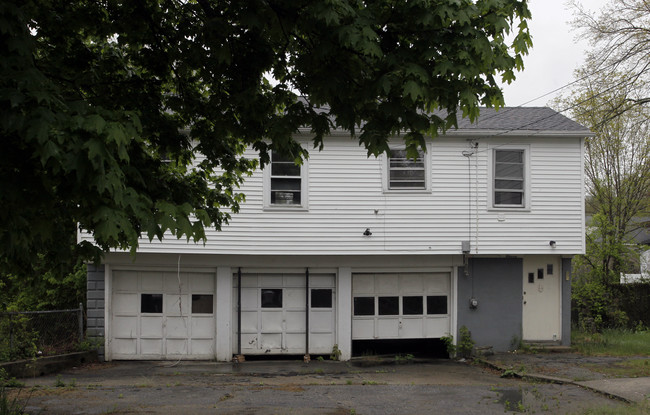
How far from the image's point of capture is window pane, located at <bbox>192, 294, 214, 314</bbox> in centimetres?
1695

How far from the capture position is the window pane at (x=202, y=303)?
55.6ft

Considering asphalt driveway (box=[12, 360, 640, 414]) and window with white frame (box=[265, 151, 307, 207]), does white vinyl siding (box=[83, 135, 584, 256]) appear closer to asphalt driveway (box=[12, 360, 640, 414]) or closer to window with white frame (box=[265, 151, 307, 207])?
window with white frame (box=[265, 151, 307, 207])

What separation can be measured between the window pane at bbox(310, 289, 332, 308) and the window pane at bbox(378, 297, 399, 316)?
1443 millimetres

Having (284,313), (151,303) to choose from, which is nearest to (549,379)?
(284,313)

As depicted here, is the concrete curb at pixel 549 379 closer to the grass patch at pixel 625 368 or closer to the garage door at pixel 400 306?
the grass patch at pixel 625 368

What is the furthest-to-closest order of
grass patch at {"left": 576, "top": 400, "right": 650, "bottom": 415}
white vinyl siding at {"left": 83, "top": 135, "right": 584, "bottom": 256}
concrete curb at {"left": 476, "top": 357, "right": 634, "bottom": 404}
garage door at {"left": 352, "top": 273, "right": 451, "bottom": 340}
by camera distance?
garage door at {"left": 352, "top": 273, "right": 451, "bottom": 340}, white vinyl siding at {"left": 83, "top": 135, "right": 584, "bottom": 256}, concrete curb at {"left": 476, "top": 357, "right": 634, "bottom": 404}, grass patch at {"left": 576, "top": 400, "right": 650, "bottom": 415}

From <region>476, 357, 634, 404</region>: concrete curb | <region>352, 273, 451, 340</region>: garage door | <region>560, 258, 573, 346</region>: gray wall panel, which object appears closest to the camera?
<region>476, 357, 634, 404</region>: concrete curb

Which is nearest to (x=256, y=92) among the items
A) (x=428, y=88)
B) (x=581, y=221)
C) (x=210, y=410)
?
(x=428, y=88)

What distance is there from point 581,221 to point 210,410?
1175cm

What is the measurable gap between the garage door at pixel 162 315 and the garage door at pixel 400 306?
408cm

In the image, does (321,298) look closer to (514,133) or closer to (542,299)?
(542,299)

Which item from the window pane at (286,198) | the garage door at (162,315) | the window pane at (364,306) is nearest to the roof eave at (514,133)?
the window pane at (286,198)

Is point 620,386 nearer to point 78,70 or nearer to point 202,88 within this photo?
point 202,88

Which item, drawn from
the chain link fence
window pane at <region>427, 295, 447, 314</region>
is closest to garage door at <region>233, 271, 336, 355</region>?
window pane at <region>427, 295, 447, 314</region>
